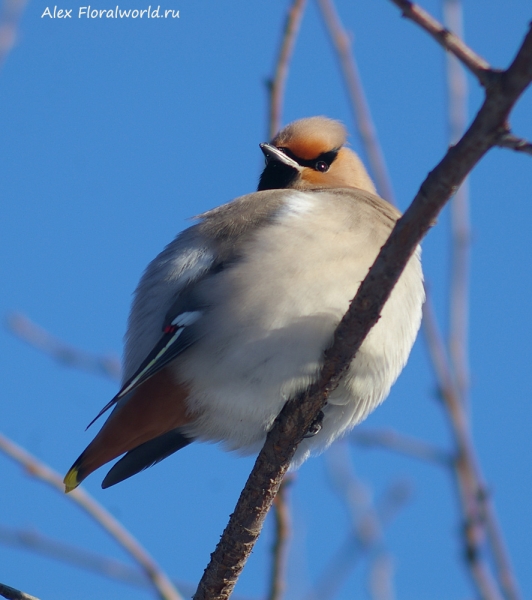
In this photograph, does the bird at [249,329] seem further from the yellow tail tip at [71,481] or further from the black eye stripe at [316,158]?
the black eye stripe at [316,158]

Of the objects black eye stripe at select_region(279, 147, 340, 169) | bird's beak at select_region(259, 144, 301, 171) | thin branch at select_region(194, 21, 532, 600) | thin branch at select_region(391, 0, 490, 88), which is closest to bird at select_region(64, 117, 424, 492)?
thin branch at select_region(194, 21, 532, 600)

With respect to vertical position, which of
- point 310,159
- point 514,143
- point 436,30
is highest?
point 436,30

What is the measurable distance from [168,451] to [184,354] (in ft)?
2.62

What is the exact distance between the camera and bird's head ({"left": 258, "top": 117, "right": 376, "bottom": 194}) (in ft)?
17.9

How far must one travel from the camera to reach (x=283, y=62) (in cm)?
431

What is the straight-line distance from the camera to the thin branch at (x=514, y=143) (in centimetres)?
215

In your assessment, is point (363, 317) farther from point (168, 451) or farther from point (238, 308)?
point (168, 451)

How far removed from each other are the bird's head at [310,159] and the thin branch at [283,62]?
0.81 m

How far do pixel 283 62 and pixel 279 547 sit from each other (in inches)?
90.1

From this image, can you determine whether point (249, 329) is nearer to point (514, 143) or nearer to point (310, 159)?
point (514, 143)

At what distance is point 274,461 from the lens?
3.64m

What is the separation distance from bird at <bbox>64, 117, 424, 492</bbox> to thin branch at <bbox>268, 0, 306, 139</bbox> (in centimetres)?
39

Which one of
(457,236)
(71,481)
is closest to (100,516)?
(71,481)

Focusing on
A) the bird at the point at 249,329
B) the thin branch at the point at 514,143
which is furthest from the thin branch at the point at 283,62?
the thin branch at the point at 514,143
